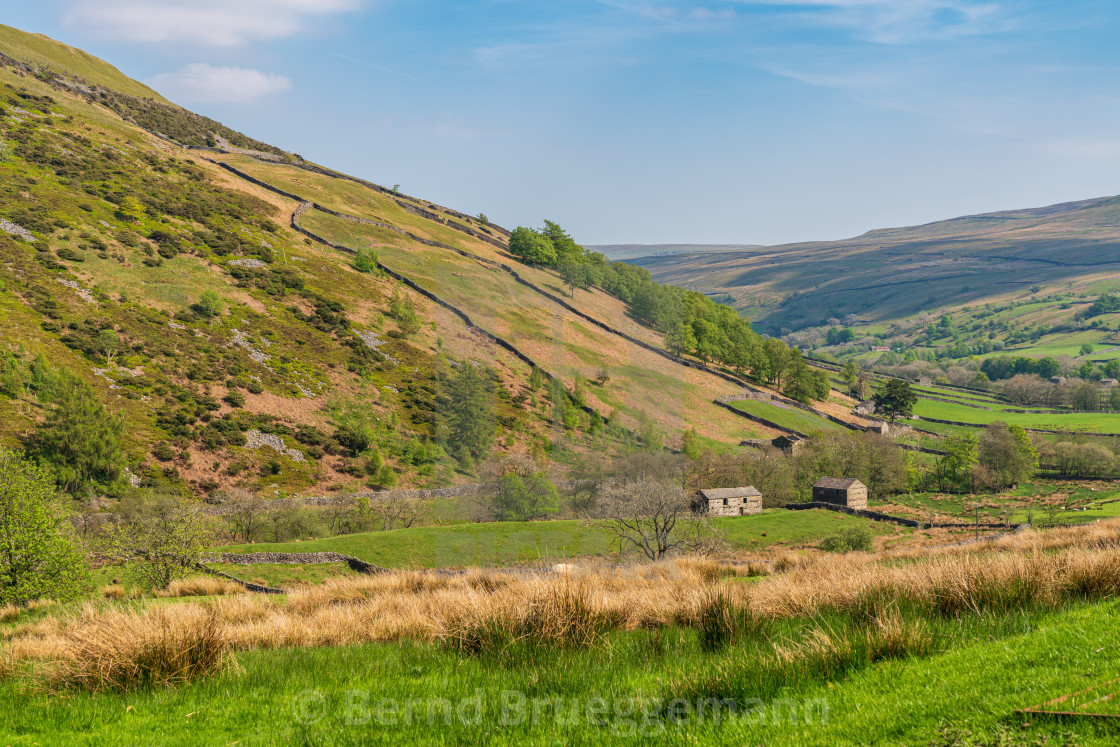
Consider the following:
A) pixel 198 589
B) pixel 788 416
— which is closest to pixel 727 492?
pixel 788 416

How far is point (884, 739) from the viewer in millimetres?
4168

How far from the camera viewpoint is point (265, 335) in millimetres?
86625

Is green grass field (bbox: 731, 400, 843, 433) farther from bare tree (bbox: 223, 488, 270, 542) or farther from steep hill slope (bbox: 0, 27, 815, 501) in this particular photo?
bare tree (bbox: 223, 488, 270, 542)

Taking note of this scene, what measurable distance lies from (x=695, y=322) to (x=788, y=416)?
1350 inches

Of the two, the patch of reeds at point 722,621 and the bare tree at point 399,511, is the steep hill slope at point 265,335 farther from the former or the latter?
the patch of reeds at point 722,621

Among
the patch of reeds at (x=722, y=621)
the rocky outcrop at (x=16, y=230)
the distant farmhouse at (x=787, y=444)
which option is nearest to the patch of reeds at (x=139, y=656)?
the patch of reeds at (x=722, y=621)

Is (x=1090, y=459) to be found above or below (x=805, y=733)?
below

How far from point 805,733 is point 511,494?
50630 millimetres

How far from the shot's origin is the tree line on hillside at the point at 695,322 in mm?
133750

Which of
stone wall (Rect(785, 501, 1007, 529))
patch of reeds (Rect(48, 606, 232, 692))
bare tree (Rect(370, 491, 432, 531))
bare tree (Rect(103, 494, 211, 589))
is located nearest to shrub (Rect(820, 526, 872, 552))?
stone wall (Rect(785, 501, 1007, 529))

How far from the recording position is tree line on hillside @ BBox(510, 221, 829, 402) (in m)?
134

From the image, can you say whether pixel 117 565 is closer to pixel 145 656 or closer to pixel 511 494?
pixel 511 494

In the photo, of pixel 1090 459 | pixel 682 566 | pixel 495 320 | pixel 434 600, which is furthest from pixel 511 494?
pixel 1090 459

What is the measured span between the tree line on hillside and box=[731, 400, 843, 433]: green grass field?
1099 centimetres
